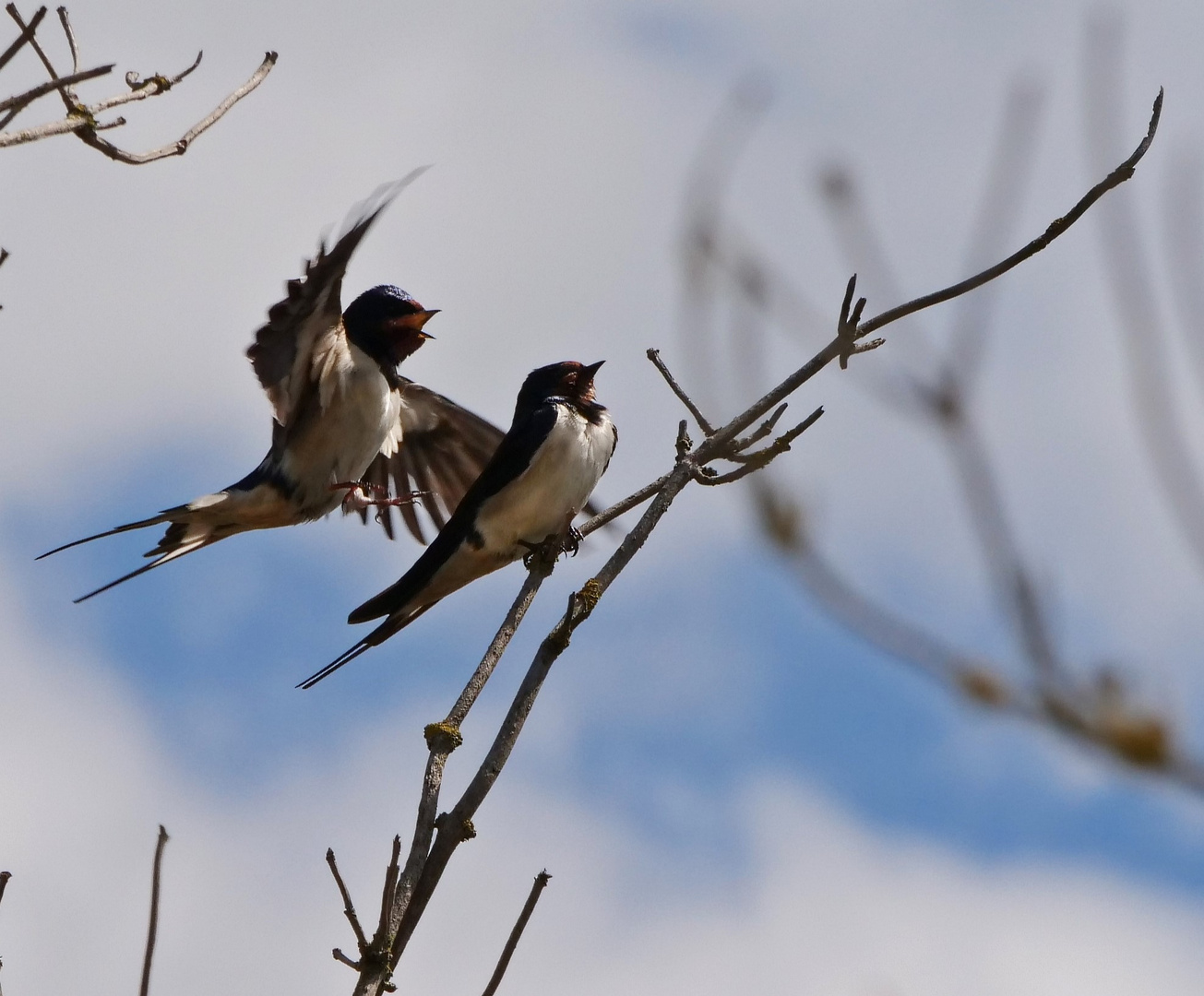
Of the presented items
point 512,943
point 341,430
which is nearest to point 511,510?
point 341,430

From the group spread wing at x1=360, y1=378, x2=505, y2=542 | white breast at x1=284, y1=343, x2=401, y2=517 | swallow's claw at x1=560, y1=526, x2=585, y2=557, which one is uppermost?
spread wing at x1=360, y1=378, x2=505, y2=542

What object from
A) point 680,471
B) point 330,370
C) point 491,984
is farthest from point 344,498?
point 491,984

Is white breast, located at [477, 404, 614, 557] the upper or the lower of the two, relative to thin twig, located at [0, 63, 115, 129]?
upper

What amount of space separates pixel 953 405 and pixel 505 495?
5090mm

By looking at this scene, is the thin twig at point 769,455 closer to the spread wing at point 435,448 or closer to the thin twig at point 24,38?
the thin twig at point 24,38

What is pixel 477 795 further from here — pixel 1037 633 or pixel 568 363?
pixel 568 363

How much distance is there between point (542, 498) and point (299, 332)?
146 centimetres

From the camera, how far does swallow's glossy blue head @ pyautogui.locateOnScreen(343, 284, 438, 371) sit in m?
7.58

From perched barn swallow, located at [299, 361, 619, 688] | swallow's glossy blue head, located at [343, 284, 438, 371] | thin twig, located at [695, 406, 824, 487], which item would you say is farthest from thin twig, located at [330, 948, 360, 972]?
swallow's glossy blue head, located at [343, 284, 438, 371]

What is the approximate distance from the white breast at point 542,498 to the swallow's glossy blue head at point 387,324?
1.40 m

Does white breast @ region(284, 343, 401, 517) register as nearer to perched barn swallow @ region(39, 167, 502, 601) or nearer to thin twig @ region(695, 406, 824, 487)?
perched barn swallow @ region(39, 167, 502, 601)

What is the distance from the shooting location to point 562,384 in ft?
23.3

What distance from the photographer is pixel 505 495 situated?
642 cm

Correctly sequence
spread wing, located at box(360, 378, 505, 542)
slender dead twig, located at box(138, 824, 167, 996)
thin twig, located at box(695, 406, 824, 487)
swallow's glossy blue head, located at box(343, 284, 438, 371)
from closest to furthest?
slender dead twig, located at box(138, 824, 167, 996) < thin twig, located at box(695, 406, 824, 487) < swallow's glossy blue head, located at box(343, 284, 438, 371) < spread wing, located at box(360, 378, 505, 542)
